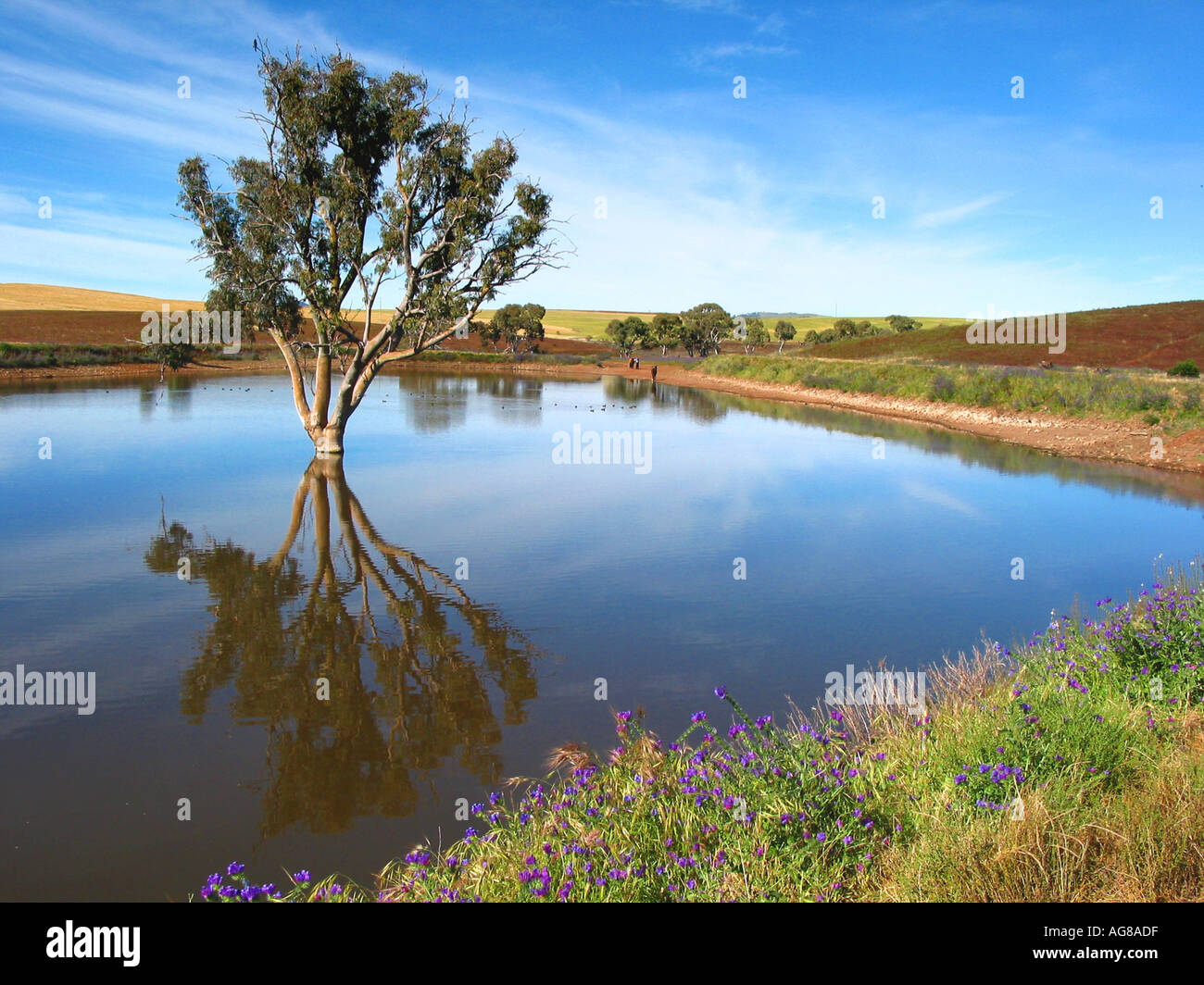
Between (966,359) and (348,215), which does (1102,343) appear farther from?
(348,215)

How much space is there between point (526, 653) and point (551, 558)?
151 inches

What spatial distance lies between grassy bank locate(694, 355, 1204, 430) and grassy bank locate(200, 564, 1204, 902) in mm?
23947

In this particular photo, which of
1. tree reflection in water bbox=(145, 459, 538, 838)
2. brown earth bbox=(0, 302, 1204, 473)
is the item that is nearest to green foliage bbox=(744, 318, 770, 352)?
brown earth bbox=(0, 302, 1204, 473)

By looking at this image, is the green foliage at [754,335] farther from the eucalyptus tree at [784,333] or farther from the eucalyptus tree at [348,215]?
the eucalyptus tree at [348,215]

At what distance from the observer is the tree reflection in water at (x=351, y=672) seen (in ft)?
19.4

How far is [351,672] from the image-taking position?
7746 millimetres

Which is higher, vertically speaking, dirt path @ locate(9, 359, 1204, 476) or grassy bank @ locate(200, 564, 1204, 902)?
dirt path @ locate(9, 359, 1204, 476)

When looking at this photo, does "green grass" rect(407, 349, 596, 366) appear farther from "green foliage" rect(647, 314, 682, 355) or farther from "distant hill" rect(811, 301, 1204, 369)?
"distant hill" rect(811, 301, 1204, 369)

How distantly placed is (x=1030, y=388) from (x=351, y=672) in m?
31.6

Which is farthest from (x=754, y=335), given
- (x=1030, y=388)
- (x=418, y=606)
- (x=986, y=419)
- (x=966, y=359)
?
(x=418, y=606)

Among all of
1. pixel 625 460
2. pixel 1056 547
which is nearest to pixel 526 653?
pixel 1056 547

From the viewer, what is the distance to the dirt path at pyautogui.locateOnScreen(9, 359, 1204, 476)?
23.8 m

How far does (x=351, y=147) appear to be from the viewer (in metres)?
20.5
